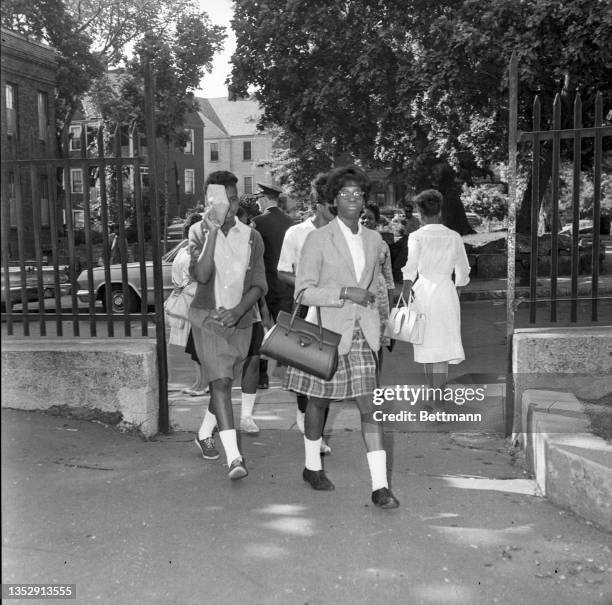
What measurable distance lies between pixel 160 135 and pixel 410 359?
29626mm

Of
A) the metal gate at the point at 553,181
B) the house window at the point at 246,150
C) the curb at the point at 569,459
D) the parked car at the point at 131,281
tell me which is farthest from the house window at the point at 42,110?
the house window at the point at 246,150

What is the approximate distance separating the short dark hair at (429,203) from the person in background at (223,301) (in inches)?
83.4

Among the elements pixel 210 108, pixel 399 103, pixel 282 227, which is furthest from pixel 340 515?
pixel 210 108

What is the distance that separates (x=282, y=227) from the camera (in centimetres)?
734

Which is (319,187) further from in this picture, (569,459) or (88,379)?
(569,459)

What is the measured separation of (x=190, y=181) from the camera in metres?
70.3

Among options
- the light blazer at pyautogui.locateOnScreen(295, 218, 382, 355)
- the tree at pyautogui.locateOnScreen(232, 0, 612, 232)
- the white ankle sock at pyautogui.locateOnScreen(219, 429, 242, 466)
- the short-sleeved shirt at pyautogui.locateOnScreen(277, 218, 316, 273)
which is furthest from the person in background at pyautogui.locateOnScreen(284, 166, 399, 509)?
the tree at pyautogui.locateOnScreen(232, 0, 612, 232)

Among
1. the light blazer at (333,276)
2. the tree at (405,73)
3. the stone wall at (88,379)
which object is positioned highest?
the tree at (405,73)

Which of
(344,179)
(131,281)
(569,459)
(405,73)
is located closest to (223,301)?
(344,179)

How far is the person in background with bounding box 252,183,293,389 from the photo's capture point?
7348 millimetres

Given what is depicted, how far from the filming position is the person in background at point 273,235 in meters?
7.35

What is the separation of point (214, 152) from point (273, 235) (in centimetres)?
7598

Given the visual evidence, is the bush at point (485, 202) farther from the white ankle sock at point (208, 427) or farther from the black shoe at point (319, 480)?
the black shoe at point (319, 480)

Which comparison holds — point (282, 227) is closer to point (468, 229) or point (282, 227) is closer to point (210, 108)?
point (468, 229)
